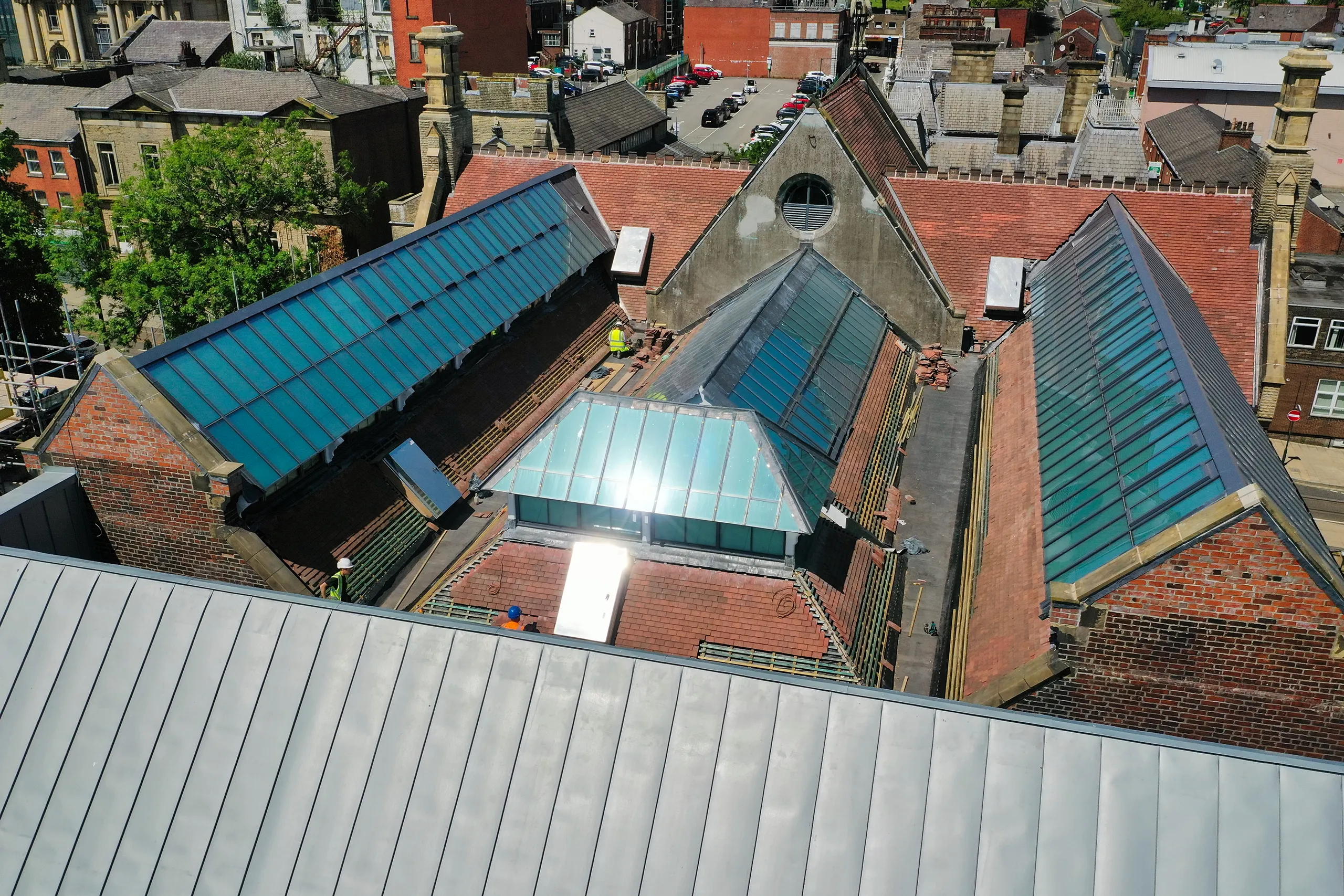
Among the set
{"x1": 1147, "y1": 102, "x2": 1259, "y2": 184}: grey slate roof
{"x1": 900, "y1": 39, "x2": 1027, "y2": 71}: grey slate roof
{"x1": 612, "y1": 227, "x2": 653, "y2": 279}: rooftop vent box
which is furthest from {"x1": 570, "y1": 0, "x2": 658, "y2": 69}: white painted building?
{"x1": 612, "y1": 227, "x2": 653, "y2": 279}: rooftop vent box

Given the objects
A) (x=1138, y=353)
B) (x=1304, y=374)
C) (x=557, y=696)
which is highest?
(x=1138, y=353)

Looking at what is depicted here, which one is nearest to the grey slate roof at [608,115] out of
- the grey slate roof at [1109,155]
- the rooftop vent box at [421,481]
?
the grey slate roof at [1109,155]

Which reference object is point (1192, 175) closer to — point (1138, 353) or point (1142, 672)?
point (1138, 353)

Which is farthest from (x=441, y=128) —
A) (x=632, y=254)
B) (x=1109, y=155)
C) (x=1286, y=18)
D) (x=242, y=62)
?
(x=1286, y=18)

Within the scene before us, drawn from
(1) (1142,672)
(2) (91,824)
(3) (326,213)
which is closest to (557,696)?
(2) (91,824)

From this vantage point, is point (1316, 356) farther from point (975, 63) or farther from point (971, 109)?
point (975, 63)

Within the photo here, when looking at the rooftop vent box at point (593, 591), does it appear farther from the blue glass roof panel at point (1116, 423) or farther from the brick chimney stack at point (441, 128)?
the brick chimney stack at point (441, 128)
